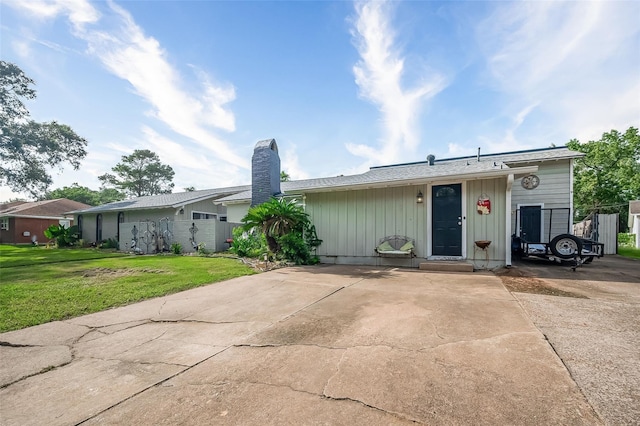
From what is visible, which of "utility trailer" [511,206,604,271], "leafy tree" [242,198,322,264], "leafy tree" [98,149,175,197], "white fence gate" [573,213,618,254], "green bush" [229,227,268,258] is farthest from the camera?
"leafy tree" [98,149,175,197]

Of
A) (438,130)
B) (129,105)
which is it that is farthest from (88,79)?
(438,130)

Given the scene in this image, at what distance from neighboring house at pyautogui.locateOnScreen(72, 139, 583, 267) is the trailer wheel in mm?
473

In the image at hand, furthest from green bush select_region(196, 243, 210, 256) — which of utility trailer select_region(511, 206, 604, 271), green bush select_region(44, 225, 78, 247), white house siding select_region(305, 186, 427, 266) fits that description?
utility trailer select_region(511, 206, 604, 271)

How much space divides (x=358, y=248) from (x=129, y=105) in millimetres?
8942

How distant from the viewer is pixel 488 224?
21.0 ft

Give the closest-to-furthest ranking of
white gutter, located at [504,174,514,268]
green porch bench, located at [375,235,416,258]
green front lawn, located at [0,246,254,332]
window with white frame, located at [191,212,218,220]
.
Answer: green front lawn, located at [0,246,254,332] < white gutter, located at [504,174,514,268] < green porch bench, located at [375,235,416,258] < window with white frame, located at [191,212,218,220]

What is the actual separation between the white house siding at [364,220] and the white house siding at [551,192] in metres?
4.98

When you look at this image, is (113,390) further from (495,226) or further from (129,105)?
(129,105)

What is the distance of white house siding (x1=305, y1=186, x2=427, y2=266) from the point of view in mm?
7145

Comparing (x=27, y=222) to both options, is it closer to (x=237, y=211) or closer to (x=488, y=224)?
(x=237, y=211)

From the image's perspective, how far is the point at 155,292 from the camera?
454 cm

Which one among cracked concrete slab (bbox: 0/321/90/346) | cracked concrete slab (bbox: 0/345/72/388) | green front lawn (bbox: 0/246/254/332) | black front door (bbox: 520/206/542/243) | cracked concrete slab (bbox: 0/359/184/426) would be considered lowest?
green front lawn (bbox: 0/246/254/332)

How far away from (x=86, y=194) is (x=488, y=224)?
47884 millimetres

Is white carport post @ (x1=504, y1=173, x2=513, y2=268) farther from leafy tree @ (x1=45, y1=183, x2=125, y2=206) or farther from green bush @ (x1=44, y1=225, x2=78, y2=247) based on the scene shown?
leafy tree @ (x1=45, y1=183, x2=125, y2=206)
